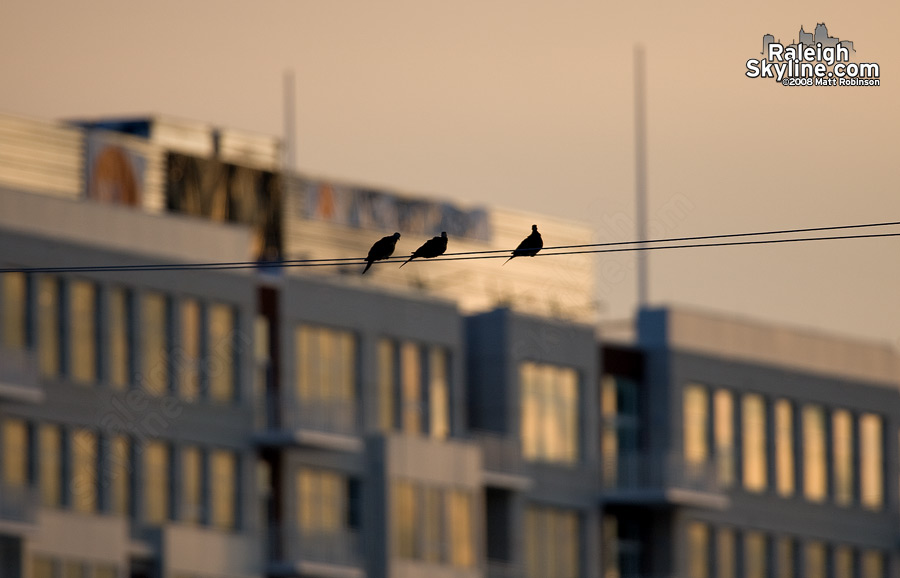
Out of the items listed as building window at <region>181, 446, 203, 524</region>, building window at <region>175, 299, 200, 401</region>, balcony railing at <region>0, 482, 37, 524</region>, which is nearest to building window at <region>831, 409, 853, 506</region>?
building window at <region>181, 446, 203, 524</region>

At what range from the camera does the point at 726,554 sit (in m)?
82.9

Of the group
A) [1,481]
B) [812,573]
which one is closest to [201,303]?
[1,481]

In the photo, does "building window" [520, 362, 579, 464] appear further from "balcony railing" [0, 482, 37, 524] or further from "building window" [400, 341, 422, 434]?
"balcony railing" [0, 482, 37, 524]

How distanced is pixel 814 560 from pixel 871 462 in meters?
4.48

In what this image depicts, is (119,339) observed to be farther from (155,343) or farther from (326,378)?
(326,378)

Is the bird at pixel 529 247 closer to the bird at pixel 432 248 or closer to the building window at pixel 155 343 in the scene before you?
the bird at pixel 432 248

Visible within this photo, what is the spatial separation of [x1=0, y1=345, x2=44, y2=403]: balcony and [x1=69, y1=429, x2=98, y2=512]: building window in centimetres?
171

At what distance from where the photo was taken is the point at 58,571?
63.8m

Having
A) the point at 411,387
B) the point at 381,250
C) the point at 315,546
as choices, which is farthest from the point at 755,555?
the point at 381,250

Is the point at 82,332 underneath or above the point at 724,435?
above

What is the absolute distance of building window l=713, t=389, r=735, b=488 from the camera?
3275 inches

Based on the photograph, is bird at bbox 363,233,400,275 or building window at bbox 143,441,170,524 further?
building window at bbox 143,441,170,524

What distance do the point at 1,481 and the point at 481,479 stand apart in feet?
55.0

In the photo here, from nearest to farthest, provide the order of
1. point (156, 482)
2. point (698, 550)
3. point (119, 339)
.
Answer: point (119, 339) < point (156, 482) < point (698, 550)
